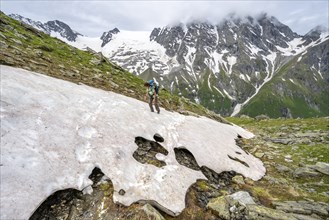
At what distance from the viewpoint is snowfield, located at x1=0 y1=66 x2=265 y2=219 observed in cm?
1320

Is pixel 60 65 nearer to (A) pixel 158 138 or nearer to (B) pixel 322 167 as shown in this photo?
(A) pixel 158 138

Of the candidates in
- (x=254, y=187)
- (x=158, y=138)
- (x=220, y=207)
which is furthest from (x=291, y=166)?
(x=220, y=207)

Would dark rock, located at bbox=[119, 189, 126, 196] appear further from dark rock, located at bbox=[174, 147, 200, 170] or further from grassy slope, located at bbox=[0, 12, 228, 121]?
grassy slope, located at bbox=[0, 12, 228, 121]

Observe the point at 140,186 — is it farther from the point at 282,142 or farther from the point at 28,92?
the point at 282,142

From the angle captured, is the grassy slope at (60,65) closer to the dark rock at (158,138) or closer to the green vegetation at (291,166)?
the dark rock at (158,138)

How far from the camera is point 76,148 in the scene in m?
16.4

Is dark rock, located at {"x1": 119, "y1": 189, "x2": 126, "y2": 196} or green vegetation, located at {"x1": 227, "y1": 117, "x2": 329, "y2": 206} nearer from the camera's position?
dark rock, located at {"x1": 119, "y1": 189, "x2": 126, "y2": 196}

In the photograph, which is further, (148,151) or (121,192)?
(148,151)

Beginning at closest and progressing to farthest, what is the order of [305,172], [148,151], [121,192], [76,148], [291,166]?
[121,192] < [76,148] < [148,151] < [305,172] < [291,166]

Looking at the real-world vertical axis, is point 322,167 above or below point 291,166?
above

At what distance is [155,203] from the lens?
1470 centimetres

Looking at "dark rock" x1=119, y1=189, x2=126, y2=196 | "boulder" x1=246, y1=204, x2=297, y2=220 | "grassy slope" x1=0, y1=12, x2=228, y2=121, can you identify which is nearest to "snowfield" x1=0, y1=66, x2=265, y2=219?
"dark rock" x1=119, y1=189, x2=126, y2=196

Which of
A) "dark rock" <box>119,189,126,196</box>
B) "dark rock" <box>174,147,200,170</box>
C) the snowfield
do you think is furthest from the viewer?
"dark rock" <box>174,147,200,170</box>

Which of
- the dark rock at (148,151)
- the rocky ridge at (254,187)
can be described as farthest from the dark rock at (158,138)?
the rocky ridge at (254,187)
